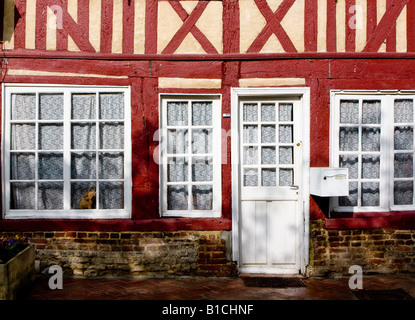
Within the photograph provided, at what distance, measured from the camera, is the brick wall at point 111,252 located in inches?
223

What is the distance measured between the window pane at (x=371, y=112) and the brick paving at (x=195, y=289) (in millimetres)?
2120

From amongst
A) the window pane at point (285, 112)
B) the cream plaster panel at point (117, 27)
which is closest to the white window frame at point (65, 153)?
the cream plaster panel at point (117, 27)

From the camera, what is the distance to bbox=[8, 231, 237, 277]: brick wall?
5652 mm

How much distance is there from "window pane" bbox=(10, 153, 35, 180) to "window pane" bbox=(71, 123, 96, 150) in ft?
1.99

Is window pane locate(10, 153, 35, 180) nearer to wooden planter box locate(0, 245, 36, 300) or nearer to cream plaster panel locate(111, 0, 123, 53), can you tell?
wooden planter box locate(0, 245, 36, 300)

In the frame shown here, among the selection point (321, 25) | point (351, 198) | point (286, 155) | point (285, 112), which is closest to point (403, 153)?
point (351, 198)

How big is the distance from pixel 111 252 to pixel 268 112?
285 centimetres

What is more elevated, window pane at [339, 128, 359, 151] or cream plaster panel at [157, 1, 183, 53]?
cream plaster panel at [157, 1, 183, 53]

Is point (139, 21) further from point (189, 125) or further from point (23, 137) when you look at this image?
point (23, 137)

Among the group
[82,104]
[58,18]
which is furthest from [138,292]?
[58,18]

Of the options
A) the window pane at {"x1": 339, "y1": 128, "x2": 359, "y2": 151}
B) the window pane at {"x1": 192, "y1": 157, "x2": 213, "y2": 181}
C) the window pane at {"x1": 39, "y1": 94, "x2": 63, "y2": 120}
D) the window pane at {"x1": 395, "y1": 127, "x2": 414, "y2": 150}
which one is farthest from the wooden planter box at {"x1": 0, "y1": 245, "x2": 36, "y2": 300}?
A: the window pane at {"x1": 395, "y1": 127, "x2": 414, "y2": 150}

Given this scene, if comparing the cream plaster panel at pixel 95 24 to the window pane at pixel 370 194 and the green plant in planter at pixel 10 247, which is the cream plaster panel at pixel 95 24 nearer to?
the green plant in planter at pixel 10 247

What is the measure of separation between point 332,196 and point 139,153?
2.65m
